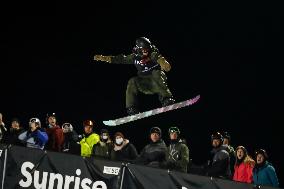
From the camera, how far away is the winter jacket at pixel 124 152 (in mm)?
10530

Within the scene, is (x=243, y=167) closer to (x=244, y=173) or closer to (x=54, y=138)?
(x=244, y=173)

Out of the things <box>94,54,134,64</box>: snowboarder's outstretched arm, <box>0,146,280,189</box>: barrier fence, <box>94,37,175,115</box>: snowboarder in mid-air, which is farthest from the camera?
<box>94,54,134,64</box>: snowboarder's outstretched arm

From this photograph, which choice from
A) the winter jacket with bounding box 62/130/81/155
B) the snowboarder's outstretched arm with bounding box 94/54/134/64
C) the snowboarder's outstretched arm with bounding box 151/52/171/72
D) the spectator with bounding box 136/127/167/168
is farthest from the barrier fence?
the snowboarder's outstretched arm with bounding box 94/54/134/64

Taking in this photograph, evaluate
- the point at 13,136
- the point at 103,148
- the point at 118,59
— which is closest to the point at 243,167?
the point at 103,148

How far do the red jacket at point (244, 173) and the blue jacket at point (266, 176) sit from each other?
362 millimetres

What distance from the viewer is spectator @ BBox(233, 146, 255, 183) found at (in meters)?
9.98

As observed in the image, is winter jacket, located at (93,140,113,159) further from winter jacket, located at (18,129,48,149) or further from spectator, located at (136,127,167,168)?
winter jacket, located at (18,129,48,149)

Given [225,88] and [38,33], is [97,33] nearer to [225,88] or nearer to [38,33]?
[38,33]

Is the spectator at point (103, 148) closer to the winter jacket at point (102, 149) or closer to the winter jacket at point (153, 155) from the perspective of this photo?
the winter jacket at point (102, 149)

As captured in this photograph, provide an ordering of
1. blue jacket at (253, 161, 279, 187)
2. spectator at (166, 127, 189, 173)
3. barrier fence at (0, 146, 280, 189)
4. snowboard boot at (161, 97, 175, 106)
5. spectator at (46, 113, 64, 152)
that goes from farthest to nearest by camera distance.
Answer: snowboard boot at (161, 97, 175, 106), spectator at (46, 113, 64, 152), spectator at (166, 127, 189, 173), blue jacket at (253, 161, 279, 187), barrier fence at (0, 146, 280, 189)

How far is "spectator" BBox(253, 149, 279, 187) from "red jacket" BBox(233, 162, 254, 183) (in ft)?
0.85

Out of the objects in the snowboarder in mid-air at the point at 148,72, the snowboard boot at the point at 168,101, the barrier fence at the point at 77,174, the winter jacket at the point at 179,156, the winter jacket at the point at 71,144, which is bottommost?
the barrier fence at the point at 77,174

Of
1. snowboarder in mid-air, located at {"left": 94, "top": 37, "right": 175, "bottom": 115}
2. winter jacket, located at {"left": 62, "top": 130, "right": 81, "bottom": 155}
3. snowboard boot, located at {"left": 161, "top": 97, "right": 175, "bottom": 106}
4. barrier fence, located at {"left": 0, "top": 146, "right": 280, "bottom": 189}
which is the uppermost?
snowboarder in mid-air, located at {"left": 94, "top": 37, "right": 175, "bottom": 115}

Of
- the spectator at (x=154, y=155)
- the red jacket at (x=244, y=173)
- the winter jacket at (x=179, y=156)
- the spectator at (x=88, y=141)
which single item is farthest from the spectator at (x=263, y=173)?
the spectator at (x=88, y=141)
